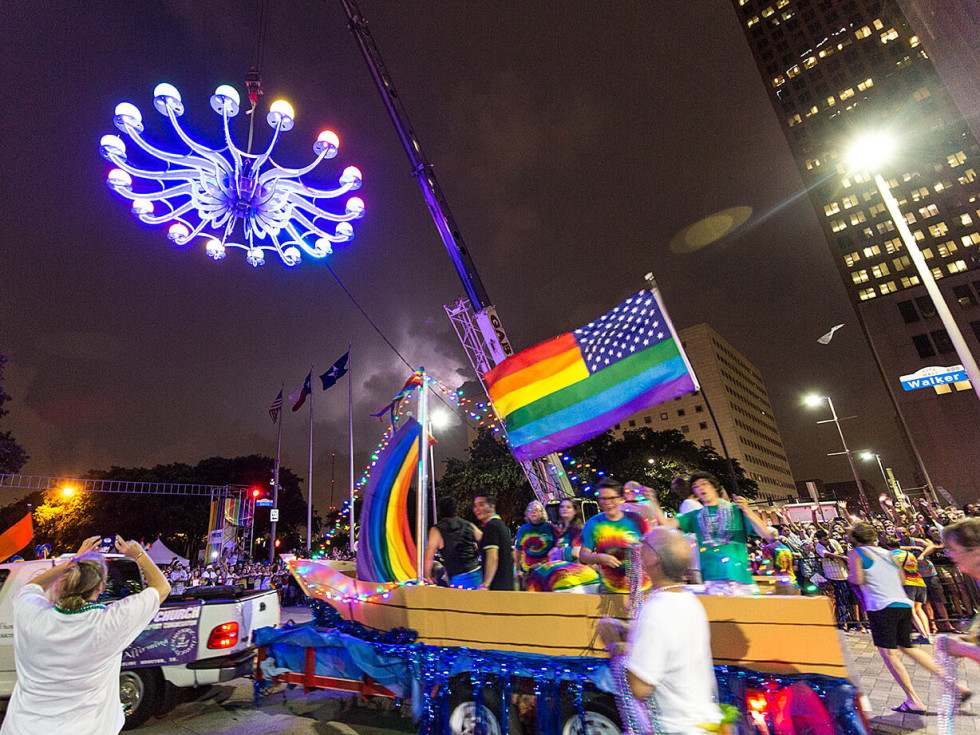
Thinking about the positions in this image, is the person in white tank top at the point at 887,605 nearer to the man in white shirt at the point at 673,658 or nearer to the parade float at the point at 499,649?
the parade float at the point at 499,649

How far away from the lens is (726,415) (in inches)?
3971

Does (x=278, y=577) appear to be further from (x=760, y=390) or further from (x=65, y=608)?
(x=760, y=390)

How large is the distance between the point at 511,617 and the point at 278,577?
→ 70.0 ft

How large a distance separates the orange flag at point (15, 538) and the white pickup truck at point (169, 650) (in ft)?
19.6

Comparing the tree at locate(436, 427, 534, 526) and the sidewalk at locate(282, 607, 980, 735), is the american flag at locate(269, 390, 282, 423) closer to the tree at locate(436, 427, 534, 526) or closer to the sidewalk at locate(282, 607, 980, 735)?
the tree at locate(436, 427, 534, 526)

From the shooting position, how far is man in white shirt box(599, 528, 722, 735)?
7.59 ft

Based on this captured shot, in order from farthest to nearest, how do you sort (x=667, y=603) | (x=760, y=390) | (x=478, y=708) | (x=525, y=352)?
(x=760, y=390)
(x=525, y=352)
(x=478, y=708)
(x=667, y=603)

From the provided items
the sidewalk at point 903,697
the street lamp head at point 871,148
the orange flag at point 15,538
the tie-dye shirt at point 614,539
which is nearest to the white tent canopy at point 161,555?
the orange flag at point 15,538

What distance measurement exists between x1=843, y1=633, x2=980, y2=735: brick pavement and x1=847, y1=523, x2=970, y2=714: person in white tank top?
156 mm

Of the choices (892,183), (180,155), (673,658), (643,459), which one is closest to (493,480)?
(643,459)

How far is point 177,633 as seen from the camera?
5984 mm

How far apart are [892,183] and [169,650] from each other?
9101 cm

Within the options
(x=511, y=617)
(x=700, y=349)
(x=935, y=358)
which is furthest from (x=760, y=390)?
(x=511, y=617)

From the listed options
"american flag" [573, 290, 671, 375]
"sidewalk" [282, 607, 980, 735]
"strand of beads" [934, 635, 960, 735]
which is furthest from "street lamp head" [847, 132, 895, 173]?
"strand of beads" [934, 635, 960, 735]
